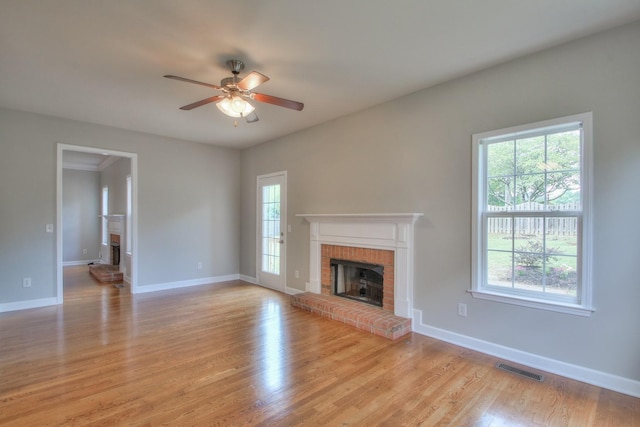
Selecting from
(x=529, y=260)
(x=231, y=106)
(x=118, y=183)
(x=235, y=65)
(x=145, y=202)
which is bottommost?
(x=529, y=260)

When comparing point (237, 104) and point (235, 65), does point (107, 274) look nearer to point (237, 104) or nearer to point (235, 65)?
point (237, 104)

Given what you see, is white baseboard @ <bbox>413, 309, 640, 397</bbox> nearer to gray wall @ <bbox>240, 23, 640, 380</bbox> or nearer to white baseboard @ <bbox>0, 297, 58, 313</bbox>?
gray wall @ <bbox>240, 23, 640, 380</bbox>

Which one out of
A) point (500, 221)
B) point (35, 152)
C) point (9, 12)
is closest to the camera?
point (9, 12)

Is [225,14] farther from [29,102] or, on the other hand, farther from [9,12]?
[29,102]

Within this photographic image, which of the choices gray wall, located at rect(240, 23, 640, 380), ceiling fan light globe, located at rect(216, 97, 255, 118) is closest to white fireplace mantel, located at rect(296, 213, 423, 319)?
gray wall, located at rect(240, 23, 640, 380)

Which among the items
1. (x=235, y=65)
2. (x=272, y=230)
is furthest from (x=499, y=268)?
(x=272, y=230)

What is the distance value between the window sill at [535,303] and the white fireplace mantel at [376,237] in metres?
0.76

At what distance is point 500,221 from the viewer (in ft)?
10.0

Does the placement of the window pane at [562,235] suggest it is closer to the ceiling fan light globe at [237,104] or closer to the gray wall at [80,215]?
the ceiling fan light globe at [237,104]

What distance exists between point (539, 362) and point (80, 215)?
10485mm

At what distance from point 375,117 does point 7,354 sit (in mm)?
4660

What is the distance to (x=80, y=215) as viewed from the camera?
8.66m

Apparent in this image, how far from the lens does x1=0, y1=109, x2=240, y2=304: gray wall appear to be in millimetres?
4355

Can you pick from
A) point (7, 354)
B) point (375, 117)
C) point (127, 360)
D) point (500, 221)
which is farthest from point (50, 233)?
point (500, 221)
